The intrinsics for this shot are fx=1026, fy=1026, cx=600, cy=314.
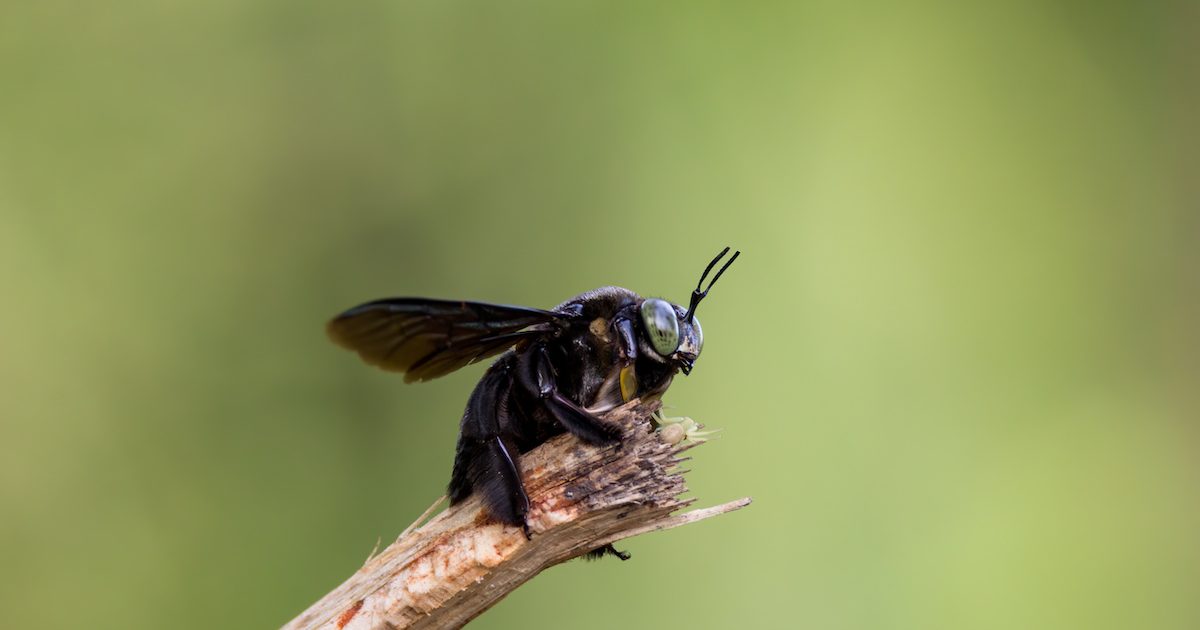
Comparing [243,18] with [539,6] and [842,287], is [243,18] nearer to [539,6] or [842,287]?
[539,6]

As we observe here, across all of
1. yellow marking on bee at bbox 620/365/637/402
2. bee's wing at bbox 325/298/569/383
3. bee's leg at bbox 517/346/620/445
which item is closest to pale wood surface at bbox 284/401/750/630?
bee's leg at bbox 517/346/620/445

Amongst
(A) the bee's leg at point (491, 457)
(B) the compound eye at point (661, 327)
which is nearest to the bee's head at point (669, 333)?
(B) the compound eye at point (661, 327)

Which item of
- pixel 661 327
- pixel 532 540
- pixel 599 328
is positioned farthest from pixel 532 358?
pixel 532 540

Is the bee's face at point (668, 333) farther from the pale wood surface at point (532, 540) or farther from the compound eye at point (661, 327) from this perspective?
the pale wood surface at point (532, 540)

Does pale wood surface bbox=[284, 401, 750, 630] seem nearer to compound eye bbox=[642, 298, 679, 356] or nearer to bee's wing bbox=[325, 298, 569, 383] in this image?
compound eye bbox=[642, 298, 679, 356]

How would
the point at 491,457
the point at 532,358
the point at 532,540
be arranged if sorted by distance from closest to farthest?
the point at 532,540 < the point at 491,457 < the point at 532,358

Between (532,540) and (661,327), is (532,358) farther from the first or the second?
(532,540)

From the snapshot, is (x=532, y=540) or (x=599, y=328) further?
(x=599, y=328)
